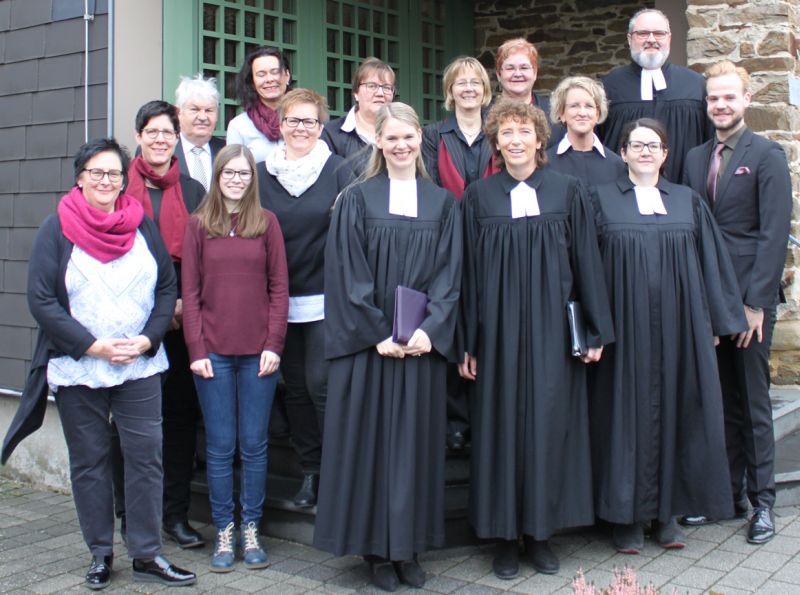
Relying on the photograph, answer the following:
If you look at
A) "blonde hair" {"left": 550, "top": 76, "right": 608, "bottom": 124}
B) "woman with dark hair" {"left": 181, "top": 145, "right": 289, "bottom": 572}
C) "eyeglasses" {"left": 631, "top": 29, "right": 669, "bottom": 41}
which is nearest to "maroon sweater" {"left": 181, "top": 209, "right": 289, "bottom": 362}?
"woman with dark hair" {"left": 181, "top": 145, "right": 289, "bottom": 572}

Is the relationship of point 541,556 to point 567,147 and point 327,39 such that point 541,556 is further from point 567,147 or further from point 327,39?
point 327,39

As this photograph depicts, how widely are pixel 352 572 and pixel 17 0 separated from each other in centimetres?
426

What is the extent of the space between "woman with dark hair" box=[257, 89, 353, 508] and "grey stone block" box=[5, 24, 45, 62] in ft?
7.65

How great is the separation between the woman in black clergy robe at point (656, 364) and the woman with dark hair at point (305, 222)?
4.20 ft

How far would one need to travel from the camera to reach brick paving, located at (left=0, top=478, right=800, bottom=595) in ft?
13.8

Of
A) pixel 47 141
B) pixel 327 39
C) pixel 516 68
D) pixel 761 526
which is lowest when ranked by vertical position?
pixel 761 526

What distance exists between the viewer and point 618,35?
979 cm

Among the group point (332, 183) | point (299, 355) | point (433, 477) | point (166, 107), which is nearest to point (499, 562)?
point (433, 477)

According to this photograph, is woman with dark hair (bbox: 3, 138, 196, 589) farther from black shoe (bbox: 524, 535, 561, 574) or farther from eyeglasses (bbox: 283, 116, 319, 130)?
black shoe (bbox: 524, 535, 561, 574)

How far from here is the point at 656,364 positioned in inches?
178

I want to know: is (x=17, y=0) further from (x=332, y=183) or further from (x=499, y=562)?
(x=499, y=562)

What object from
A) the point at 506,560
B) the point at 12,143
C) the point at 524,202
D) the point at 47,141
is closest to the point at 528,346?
the point at 524,202

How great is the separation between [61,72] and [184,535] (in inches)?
118

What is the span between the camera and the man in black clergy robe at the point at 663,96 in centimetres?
546
